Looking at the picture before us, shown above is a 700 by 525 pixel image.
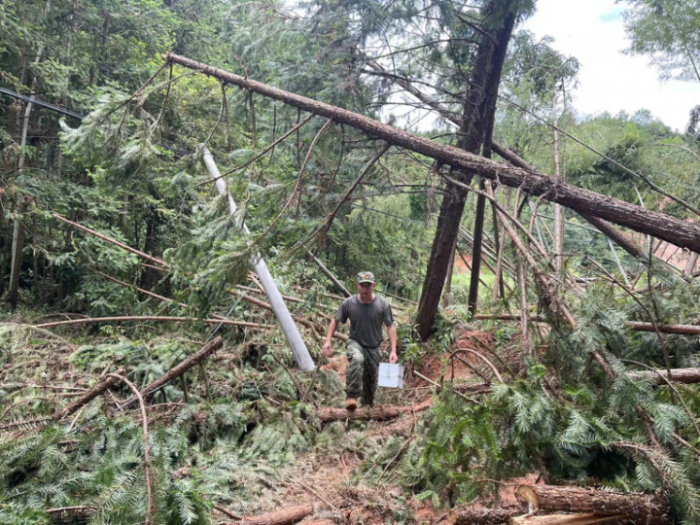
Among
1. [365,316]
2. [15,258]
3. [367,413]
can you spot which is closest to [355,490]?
[367,413]

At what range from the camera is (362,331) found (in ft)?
16.8

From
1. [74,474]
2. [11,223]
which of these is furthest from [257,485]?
[11,223]

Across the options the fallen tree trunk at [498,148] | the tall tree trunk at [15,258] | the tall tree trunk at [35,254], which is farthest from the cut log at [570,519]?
the tall tree trunk at [15,258]

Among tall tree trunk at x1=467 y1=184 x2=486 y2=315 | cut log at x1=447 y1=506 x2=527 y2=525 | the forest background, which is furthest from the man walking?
cut log at x1=447 y1=506 x2=527 y2=525

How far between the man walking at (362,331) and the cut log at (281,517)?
1.63m

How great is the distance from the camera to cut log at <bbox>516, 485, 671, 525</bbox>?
191 centimetres

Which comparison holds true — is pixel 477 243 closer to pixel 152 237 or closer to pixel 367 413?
pixel 367 413

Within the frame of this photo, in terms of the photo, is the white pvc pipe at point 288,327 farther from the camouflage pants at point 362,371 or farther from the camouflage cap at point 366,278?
the camouflage cap at point 366,278

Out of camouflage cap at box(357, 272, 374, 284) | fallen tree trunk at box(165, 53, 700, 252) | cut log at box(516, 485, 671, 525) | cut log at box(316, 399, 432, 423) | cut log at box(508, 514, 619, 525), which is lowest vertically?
cut log at box(316, 399, 432, 423)

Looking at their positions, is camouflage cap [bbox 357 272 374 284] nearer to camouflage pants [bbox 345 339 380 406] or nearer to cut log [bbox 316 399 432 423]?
camouflage pants [bbox 345 339 380 406]

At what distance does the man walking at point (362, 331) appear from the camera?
496cm

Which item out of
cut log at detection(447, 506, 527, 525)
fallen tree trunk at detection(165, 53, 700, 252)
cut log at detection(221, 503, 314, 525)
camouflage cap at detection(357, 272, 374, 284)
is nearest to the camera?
cut log at detection(447, 506, 527, 525)

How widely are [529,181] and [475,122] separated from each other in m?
1.83

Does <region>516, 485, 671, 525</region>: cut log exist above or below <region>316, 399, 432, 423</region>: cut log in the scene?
above
